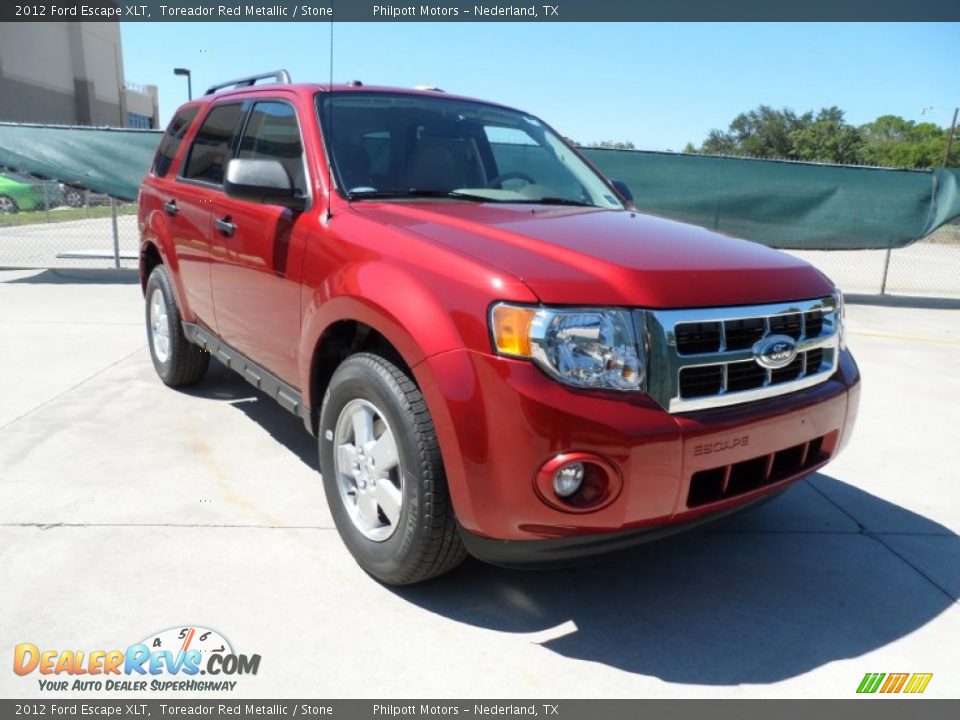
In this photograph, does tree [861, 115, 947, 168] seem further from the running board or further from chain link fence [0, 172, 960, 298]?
the running board

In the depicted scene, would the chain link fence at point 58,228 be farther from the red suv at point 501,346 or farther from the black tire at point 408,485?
the black tire at point 408,485

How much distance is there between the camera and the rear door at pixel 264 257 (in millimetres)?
3312

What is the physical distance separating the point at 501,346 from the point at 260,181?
1475 millimetres

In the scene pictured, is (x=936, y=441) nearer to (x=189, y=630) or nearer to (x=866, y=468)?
(x=866, y=468)

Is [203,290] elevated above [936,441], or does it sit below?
above

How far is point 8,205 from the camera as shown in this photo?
75.6 feet

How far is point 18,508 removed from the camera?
3.38m

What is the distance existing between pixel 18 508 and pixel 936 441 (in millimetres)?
5073

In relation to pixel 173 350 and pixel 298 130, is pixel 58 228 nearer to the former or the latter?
pixel 173 350

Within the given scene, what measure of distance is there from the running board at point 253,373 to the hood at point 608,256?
94 centimetres

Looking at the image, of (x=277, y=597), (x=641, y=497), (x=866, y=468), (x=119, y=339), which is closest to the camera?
(x=641, y=497)

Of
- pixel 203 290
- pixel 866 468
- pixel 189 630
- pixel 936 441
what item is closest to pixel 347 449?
pixel 189 630

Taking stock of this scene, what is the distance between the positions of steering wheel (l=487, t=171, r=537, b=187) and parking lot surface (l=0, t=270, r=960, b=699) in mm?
1739

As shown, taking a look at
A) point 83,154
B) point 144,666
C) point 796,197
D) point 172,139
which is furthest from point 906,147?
point 144,666
